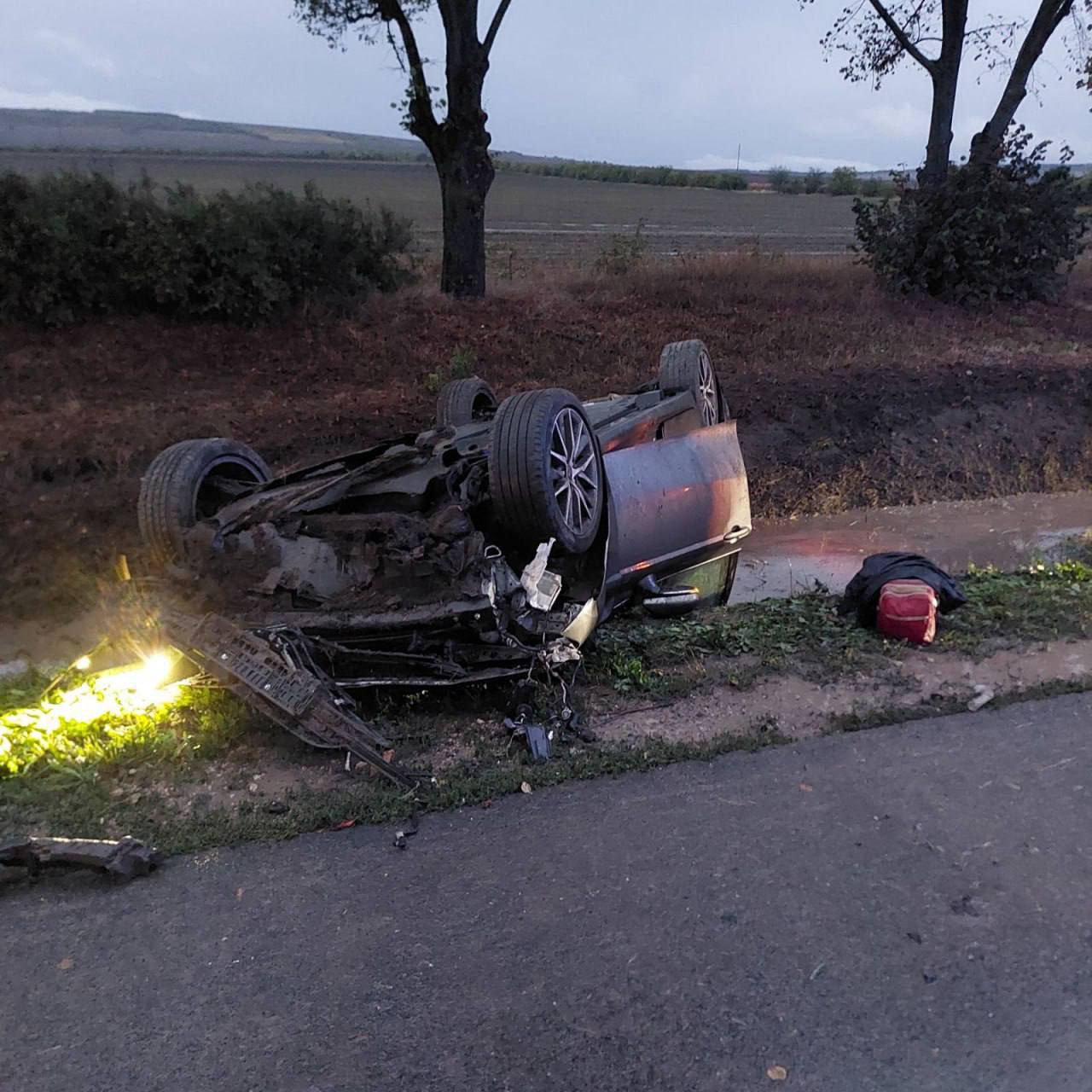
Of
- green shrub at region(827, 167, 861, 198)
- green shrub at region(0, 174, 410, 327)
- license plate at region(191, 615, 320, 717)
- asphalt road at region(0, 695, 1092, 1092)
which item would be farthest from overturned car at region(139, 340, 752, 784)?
green shrub at region(827, 167, 861, 198)

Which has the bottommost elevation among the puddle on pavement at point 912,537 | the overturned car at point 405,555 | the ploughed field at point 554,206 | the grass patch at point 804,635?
the puddle on pavement at point 912,537

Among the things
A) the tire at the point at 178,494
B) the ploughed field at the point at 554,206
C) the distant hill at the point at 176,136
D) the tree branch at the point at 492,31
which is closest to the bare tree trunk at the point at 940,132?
the ploughed field at the point at 554,206

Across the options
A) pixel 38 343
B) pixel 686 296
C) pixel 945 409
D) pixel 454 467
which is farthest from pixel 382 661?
pixel 686 296

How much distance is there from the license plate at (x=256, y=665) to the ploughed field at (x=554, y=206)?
36.3ft

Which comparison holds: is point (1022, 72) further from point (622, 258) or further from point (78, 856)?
point (78, 856)

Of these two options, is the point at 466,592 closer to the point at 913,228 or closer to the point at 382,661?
the point at 382,661

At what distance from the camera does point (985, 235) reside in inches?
692

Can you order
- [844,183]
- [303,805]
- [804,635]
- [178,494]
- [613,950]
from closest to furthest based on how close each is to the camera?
[613,950]
[303,805]
[178,494]
[804,635]
[844,183]

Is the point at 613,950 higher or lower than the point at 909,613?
lower

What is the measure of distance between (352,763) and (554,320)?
10.9 meters

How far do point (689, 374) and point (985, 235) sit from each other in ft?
43.3

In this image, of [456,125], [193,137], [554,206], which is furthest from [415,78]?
[193,137]

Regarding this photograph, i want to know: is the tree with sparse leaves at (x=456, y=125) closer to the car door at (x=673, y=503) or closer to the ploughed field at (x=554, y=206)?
the ploughed field at (x=554, y=206)

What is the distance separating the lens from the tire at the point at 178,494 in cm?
505
